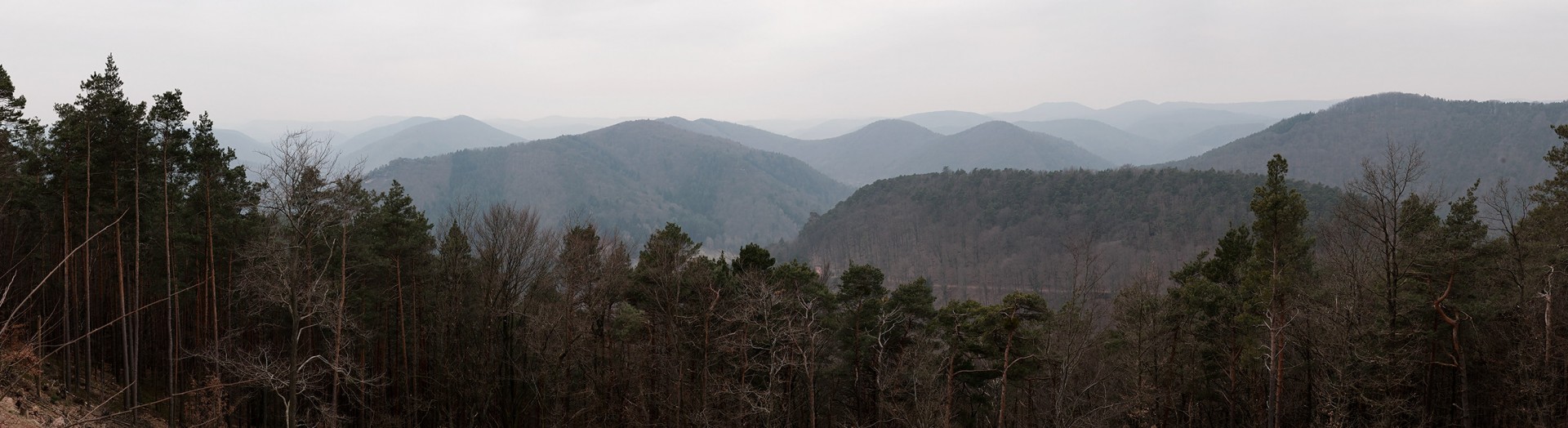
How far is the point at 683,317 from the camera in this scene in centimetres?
2253

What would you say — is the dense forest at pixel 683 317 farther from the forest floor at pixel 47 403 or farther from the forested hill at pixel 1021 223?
A: the forested hill at pixel 1021 223

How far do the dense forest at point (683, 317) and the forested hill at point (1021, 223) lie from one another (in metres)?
93.7

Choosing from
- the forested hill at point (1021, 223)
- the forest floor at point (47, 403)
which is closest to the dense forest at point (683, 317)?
the forest floor at point (47, 403)

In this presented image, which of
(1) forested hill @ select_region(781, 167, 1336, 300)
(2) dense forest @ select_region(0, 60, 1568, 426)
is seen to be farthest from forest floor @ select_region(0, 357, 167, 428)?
(1) forested hill @ select_region(781, 167, 1336, 300)

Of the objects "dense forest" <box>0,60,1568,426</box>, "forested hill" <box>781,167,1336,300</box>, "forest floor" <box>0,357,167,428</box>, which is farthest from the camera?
"forested hill" <box>781,167,1336,300</box>

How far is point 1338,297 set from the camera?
20.0m

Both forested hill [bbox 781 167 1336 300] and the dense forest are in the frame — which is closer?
the dense forest

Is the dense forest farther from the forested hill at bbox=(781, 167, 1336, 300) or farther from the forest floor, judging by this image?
the forested hill at bbox=(781, 167, 1336, 300)

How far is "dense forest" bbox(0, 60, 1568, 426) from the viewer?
61.7 feet

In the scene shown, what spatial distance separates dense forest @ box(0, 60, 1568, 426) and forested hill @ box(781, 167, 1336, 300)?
9372 centimetres

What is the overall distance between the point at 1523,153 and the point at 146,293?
24581 centimetres

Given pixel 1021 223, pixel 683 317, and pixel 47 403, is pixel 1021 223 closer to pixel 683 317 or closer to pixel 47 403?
pixel 683 317

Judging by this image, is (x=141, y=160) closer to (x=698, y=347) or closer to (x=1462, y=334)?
(x=698, y=347)

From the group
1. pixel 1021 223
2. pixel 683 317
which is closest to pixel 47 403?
pixel 683 317
